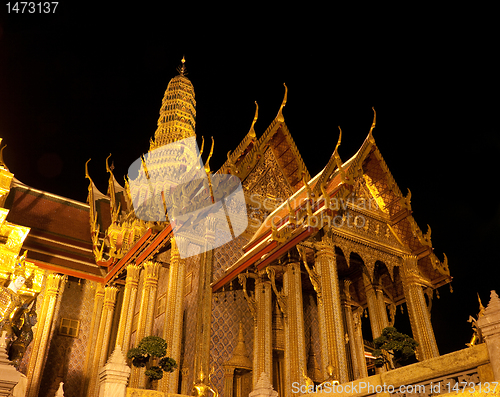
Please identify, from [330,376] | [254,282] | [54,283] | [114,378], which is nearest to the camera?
Answer: [114,378]

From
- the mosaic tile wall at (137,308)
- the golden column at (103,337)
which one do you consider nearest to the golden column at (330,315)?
the mosaic tile wall at (137,308)

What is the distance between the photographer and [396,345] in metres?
6.67

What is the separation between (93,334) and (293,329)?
7.05 m

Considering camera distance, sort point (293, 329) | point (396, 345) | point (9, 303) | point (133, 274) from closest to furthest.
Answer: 1. point (396, 345)
2. point (293, 329)
3. point (9, 303)
4. point (133, 274)

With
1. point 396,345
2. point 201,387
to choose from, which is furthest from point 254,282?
point 396,345

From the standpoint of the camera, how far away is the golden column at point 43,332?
36.7ft

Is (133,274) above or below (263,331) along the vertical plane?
above

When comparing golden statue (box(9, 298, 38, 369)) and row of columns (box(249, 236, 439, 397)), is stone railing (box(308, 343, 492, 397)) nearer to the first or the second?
row of columns (box(249, 236, 439, 397))

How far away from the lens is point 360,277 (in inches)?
425

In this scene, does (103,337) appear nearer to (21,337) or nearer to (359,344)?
(21,337)

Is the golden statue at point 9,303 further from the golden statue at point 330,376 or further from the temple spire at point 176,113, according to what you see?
the temple spire at point 176,113

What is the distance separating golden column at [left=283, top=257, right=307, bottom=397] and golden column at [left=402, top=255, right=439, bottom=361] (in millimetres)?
2261

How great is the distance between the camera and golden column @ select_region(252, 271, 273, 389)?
858cm

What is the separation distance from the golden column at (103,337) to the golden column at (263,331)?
495 centimetres
